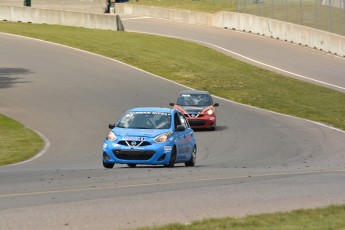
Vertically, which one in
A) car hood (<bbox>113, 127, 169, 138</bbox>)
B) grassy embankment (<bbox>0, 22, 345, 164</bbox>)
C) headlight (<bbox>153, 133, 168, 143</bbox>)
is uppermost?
car hood (<bbox>113, 127, 169, 138</bbox>)

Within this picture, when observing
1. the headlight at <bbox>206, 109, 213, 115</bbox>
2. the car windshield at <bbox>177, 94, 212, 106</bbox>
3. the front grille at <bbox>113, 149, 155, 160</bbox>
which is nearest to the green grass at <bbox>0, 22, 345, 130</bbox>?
the car windshield at <bbox>177, 94, 212, 106</bbox>

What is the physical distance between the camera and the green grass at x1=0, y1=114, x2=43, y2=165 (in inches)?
1049

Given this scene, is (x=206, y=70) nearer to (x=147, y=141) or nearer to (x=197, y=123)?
(x=197, y=123)

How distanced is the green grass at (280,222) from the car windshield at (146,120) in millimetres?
9962

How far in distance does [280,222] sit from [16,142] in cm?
1890

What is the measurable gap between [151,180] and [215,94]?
30.3 metres

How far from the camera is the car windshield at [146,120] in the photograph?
75.3ft

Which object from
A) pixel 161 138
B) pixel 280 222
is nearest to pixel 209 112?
pixel 161 138

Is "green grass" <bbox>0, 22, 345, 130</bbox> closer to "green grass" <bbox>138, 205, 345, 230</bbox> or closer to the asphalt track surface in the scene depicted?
the asphalt track surface

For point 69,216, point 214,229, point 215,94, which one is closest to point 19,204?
point 69,216

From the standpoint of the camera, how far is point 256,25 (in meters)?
72.1

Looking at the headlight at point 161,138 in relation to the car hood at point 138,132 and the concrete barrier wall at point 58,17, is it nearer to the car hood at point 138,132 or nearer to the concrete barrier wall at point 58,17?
Result: the car hood at point 138,132

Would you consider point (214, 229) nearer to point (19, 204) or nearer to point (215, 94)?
point (19, 204)

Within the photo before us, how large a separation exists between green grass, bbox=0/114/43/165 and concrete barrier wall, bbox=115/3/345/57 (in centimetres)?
3281
